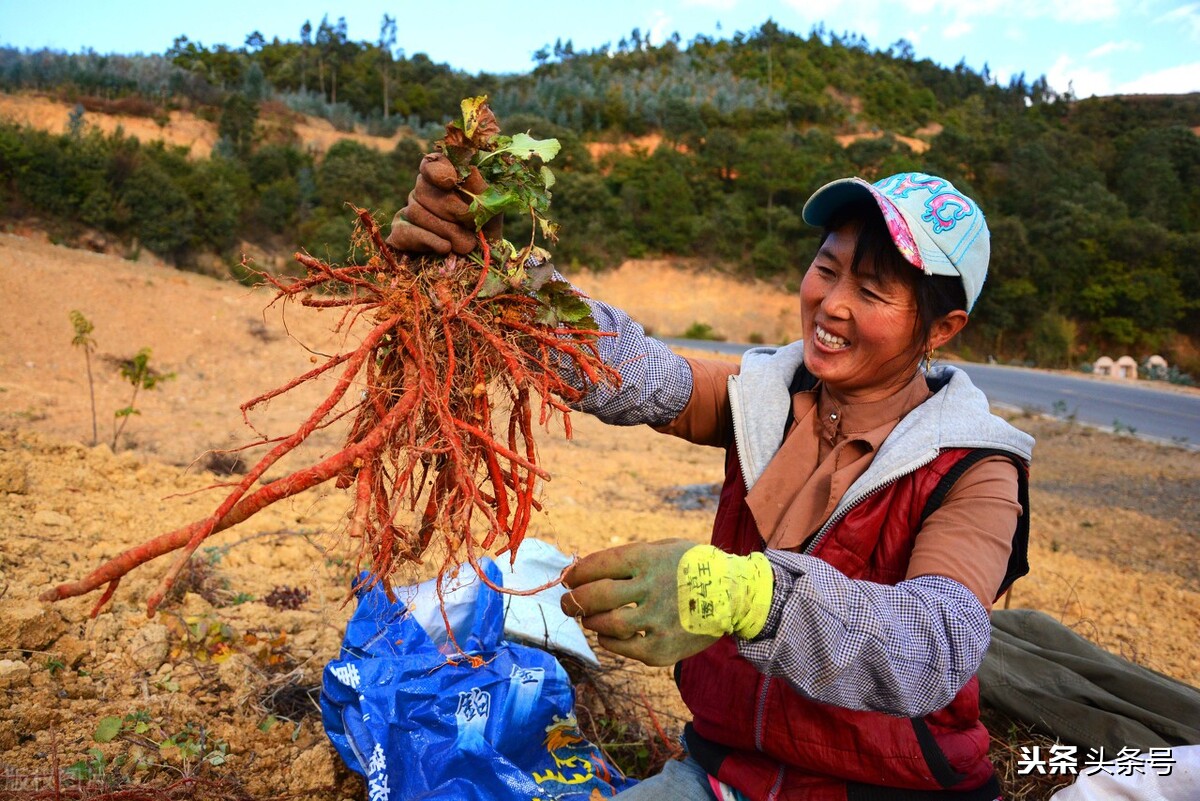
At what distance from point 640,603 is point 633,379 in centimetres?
65

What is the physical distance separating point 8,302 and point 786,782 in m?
8.86

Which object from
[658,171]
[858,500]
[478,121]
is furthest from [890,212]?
[658,171]

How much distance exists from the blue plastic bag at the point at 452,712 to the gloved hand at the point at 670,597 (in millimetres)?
487

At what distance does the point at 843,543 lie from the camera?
1484mm

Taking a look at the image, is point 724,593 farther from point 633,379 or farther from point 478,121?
point 478,121

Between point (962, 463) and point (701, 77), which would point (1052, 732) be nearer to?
point (962, 463)

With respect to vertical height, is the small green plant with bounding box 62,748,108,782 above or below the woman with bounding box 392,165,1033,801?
below

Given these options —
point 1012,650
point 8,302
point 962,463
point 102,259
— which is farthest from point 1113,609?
point 102,259

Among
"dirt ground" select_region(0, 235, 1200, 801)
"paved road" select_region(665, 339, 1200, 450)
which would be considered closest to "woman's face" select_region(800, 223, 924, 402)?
"dirt ground" select_region(0, 235, 1200, 801)

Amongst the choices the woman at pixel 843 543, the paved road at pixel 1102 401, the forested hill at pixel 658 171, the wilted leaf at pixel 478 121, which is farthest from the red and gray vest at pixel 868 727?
the forested hill at pixel 658 171

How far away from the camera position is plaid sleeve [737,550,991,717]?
3.69 feet

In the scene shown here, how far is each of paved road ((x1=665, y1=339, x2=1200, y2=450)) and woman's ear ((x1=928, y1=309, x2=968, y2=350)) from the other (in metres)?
8.63

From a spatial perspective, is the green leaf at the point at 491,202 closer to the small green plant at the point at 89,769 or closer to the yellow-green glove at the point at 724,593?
the yellow-green glove at the point at 724,593

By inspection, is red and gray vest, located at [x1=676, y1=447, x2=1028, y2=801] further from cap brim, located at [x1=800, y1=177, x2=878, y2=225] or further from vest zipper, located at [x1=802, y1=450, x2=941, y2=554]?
cap brim, located at [x1=800, y1=177, x2=878, y2=225]
